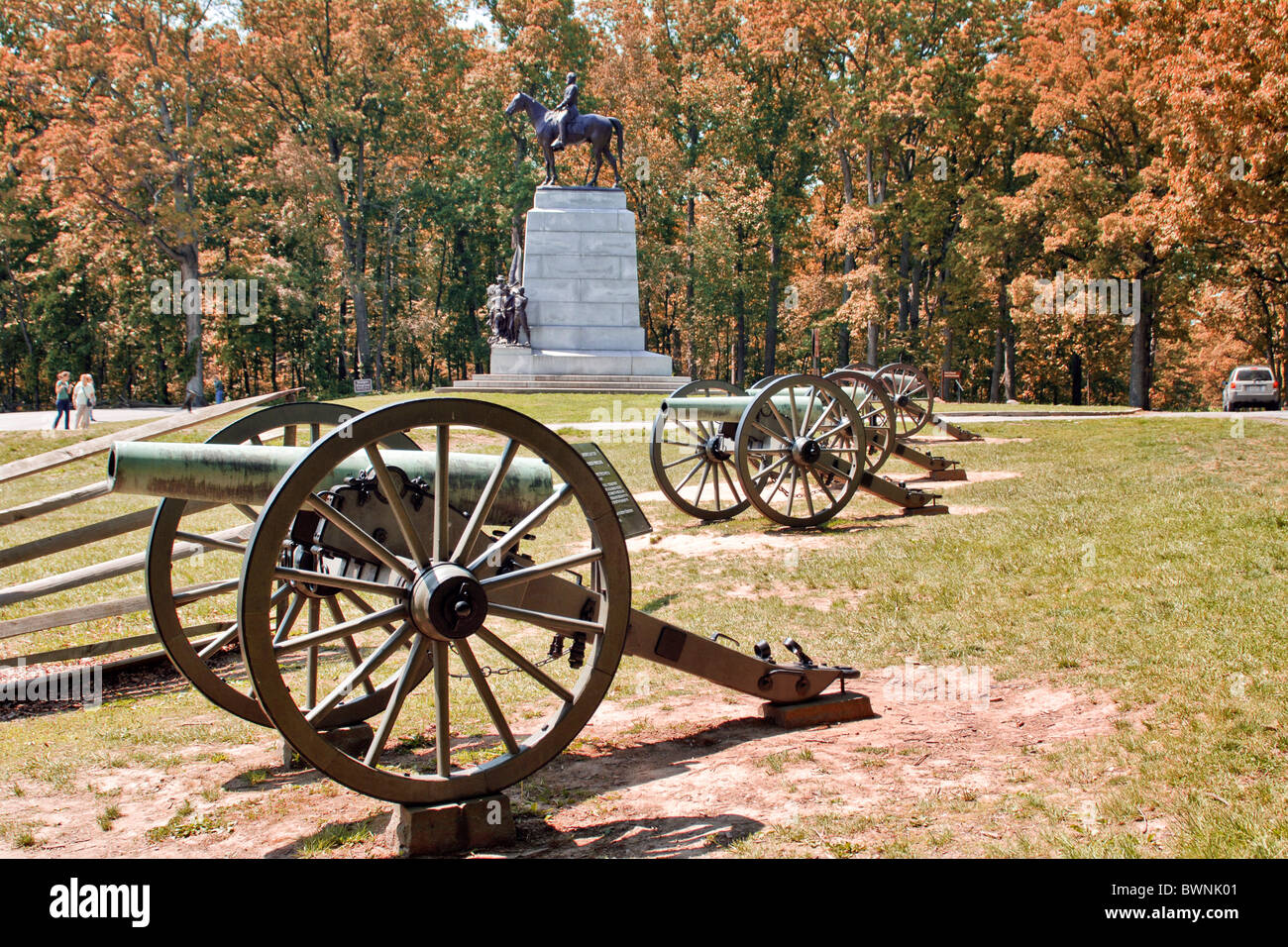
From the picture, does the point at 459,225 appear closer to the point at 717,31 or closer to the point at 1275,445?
the point at 717,31

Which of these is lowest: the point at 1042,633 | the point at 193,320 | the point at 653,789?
the point at 653,789

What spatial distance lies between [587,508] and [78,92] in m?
40.2

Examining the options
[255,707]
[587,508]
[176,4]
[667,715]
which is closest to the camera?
[587,508]

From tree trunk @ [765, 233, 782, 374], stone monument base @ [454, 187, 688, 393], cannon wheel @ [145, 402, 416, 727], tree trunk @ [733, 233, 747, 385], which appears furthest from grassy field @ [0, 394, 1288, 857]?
tree trunk @ [765, 233, 782, 374]

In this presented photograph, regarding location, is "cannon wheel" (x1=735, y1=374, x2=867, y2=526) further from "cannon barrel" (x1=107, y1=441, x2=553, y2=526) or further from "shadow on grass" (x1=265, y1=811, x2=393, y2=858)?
"shadow on grass" (x1=265, y1=811, x2=393, y2=858)

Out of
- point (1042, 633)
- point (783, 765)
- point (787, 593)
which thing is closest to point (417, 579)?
Answer: point (783, 765)

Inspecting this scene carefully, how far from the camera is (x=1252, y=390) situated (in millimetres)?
30812

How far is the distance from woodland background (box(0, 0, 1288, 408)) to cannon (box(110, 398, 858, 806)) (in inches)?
993

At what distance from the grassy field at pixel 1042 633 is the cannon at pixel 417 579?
2.67ft

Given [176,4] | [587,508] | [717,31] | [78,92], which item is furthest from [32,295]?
[587,508]

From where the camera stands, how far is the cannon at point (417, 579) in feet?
11.0

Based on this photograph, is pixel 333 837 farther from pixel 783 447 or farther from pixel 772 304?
pixel 772 304

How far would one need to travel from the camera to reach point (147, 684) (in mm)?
6332

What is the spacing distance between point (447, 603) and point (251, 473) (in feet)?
3.18
